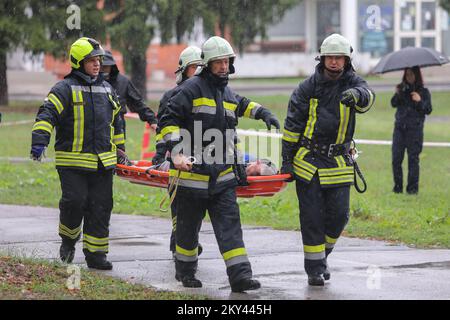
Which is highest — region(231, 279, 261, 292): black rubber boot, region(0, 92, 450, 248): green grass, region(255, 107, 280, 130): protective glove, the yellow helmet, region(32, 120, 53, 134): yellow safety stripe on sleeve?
the yellow helmet

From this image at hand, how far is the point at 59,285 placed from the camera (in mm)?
7617

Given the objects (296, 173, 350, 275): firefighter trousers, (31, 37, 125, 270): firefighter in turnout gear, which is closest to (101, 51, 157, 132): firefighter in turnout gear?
(31, 37, 125, 270): firefighter in turnout gear

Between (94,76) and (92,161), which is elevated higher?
(94,76)

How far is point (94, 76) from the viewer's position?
8.95 metres

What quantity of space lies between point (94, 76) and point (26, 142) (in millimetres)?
12884

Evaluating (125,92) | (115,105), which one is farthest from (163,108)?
(125,92)

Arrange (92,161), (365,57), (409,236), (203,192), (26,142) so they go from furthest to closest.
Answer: (365,57)
(26,142)
(409,236)
(92,161)
(203,192)

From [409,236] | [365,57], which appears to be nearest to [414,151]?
[409,236]

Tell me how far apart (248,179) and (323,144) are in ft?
2.14

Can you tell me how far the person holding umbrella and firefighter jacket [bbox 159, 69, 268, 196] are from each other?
6526 millimetres

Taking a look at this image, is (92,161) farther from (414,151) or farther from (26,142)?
(26,142)

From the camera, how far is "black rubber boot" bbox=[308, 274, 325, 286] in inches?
317

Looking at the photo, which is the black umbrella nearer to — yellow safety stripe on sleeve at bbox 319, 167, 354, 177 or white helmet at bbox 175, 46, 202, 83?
white helmet at bbox 175, 46, 202, 83

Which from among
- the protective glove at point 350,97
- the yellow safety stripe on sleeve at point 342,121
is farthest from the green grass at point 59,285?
the protective glove at point 350,97
